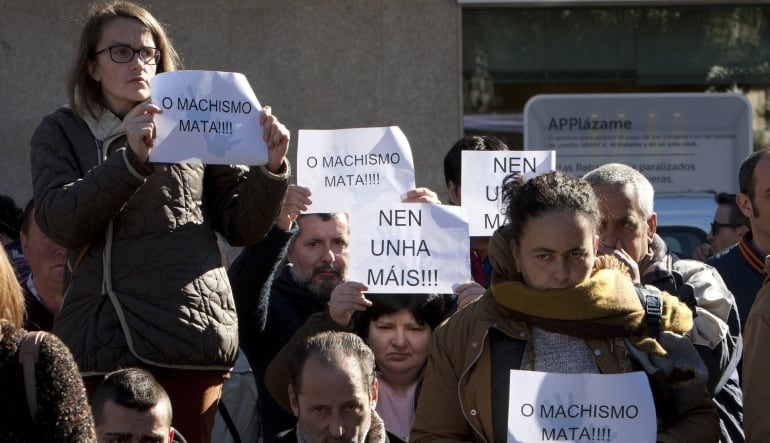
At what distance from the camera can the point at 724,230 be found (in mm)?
7660

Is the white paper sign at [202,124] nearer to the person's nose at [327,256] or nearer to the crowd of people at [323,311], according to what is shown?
the crowd of people at [323,311]

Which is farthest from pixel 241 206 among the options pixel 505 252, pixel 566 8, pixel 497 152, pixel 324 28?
pixel 566 8

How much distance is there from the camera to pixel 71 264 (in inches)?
170

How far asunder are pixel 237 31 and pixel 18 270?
3.46 meters

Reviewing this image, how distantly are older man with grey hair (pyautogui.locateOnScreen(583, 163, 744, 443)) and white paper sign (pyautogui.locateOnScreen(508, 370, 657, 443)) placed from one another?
0.45m

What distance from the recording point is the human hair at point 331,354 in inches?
175

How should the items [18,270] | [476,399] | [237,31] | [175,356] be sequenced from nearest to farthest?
[476,399], [175,356], [18,270], [237,31]

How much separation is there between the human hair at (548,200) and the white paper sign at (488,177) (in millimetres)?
1235

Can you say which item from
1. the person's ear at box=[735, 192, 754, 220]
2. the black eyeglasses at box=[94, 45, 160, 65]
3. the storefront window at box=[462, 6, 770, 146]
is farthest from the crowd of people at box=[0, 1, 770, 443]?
the storefront window at box=[462, 6, 770, 146]

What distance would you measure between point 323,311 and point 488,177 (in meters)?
0.87

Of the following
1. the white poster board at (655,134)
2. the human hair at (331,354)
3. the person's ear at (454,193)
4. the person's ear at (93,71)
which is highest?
the white poster board at (655,134)

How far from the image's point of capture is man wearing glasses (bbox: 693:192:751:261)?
762cm

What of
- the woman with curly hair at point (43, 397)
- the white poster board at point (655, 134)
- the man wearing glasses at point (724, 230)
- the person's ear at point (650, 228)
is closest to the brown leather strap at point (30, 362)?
the woman with curly hair at point (43, 397)

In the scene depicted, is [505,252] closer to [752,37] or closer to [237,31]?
[237,31]
